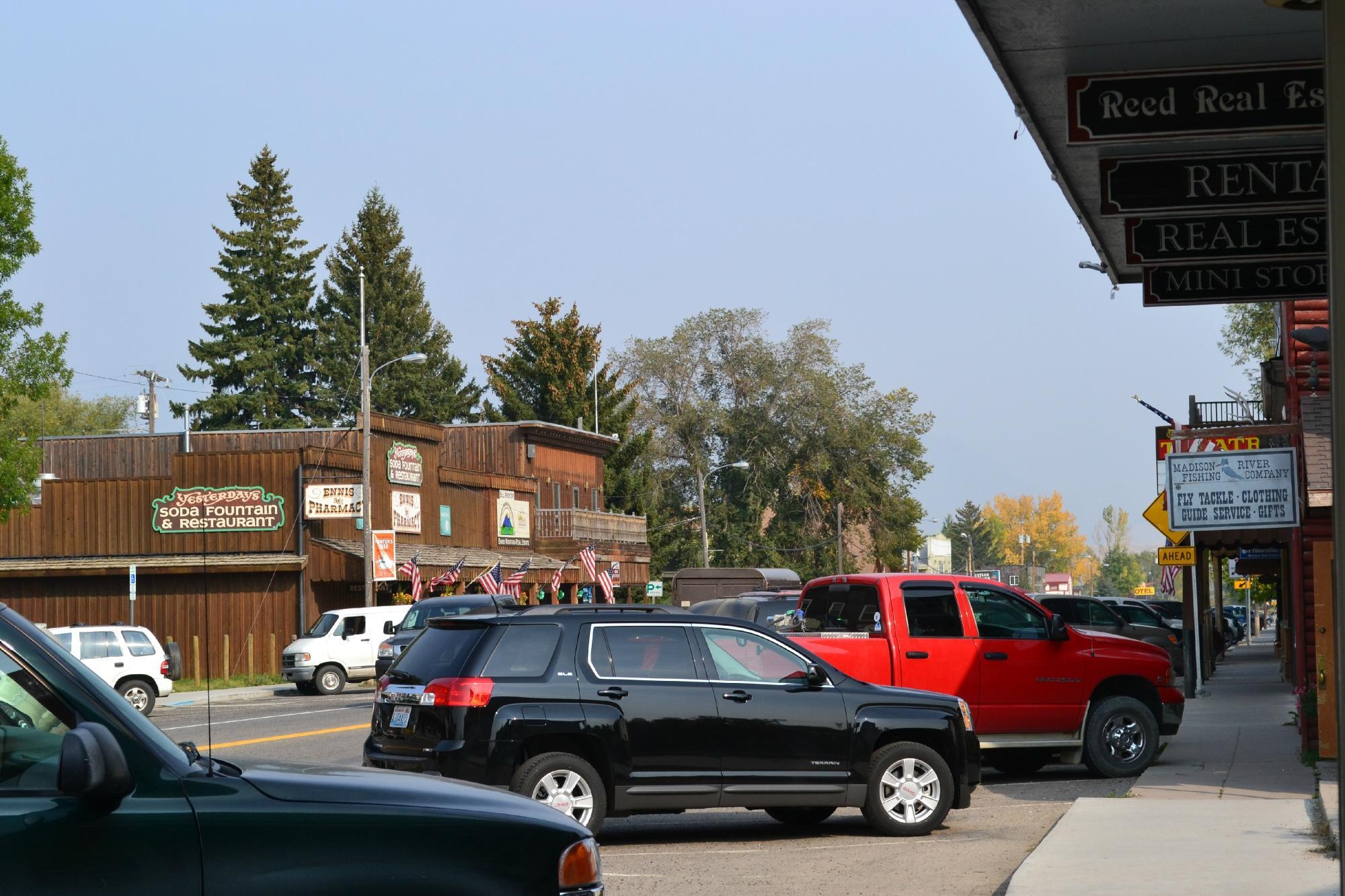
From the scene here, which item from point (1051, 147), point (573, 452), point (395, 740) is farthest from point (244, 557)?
point (1051, 147)

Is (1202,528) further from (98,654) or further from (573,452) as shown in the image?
(573,452)

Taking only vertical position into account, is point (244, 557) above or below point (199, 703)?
above

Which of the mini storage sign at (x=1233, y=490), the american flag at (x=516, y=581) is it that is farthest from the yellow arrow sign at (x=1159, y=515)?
the american flag at (x=516, y=581)

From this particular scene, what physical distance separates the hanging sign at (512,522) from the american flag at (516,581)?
250 centimetres

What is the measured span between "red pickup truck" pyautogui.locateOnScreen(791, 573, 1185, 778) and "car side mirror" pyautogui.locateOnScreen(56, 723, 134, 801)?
37.4 ft

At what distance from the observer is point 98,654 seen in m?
28.6

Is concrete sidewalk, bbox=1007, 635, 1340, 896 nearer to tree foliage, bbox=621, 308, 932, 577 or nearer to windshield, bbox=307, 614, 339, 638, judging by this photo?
windshield, bbox=307, 614, 339, 638

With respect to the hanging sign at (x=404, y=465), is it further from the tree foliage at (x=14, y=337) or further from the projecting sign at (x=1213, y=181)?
the projecting sign at (x=1213, y=181)

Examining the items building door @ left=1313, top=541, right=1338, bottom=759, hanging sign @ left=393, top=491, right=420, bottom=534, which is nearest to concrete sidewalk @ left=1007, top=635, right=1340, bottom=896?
building door @ left=1313, top=541, right=1338, bottom=759

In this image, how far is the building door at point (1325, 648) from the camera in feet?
50.3

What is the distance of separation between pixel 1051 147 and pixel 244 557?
35912mm

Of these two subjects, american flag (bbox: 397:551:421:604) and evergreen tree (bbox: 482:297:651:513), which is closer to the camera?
american flag (bbox: 397:551:421:604)

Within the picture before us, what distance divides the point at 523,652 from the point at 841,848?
276 centimetres

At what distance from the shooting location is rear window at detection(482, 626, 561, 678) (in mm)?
11672
